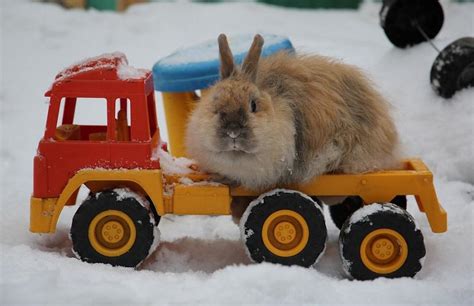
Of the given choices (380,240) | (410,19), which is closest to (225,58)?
(380,240)

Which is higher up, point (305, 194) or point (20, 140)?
point (305, 194)

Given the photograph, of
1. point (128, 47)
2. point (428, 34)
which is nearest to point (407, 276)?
point (428, 34)

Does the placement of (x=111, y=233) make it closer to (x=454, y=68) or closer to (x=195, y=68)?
(x=195, y=68)

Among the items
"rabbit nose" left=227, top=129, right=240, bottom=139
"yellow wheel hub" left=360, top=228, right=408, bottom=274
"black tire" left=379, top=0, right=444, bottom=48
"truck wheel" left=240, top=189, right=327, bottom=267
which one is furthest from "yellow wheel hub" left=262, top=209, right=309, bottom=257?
"black tire" left=379, top=0, right=444, bottom=48

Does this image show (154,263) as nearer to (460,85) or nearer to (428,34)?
(460,85)

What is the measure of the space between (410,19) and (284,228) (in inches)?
107

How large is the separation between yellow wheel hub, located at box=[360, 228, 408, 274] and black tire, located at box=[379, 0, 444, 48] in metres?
2.55

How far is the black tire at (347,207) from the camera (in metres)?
3.21

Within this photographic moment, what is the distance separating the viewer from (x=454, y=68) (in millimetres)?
4180

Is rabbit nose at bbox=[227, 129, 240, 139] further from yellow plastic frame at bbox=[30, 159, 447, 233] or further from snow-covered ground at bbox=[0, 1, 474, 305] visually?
snow-covered ground at bbox=[0, 1, 474, 305]

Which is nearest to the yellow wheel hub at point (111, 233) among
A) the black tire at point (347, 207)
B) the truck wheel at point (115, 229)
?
the truck wheel at point (115, 229)

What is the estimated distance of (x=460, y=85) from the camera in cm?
422

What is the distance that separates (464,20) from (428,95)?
1.43 metres

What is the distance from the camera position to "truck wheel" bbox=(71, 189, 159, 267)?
112 inches
